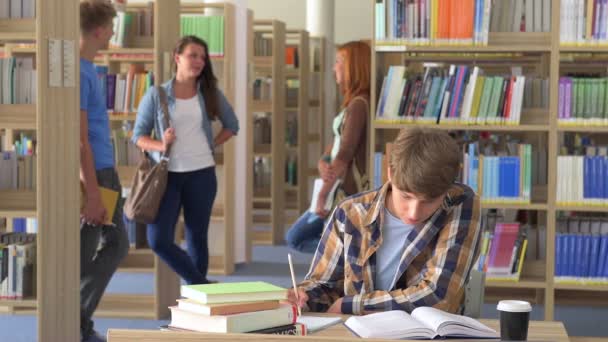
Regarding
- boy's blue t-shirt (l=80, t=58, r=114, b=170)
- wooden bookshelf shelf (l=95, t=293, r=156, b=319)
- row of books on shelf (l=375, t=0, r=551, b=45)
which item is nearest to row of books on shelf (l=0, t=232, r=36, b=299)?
boy's blue t-shirt (l=80, t=58, r=114, b=170)

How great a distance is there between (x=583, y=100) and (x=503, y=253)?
2.92 ft

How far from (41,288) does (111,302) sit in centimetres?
217

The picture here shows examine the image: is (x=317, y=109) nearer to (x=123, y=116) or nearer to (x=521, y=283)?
(x=123, y=116)

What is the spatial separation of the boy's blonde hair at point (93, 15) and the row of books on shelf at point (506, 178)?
1993 mm


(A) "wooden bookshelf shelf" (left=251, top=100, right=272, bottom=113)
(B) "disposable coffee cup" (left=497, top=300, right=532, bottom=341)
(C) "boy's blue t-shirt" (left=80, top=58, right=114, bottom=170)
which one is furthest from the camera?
(A) "wooden bookshelf shelf" (left=251, top=100, right=272, bottom=113)

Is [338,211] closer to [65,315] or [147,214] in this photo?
[65,315]

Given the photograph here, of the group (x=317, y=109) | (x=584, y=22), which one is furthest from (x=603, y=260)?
(x=317, y=109)

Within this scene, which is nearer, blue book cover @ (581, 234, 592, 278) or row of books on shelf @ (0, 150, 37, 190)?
row of books on shelf @ (0, 150, 37, 190)

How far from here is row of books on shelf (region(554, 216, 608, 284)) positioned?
203 inches

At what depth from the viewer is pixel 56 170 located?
3732 mm

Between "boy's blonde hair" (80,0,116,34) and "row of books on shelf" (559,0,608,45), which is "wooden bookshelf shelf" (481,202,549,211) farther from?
"boy's blonde hair" (80,0,116,34)

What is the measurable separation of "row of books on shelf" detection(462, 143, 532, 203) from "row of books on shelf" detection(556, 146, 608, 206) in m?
0.16

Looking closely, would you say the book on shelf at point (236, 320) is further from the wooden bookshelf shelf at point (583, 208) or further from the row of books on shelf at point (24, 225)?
the row of books on shelf at point (24, 225)

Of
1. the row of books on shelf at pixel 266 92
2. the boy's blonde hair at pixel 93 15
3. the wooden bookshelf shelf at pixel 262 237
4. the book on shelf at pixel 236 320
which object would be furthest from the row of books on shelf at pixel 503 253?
the row of books on shelf at pixel 266 92
